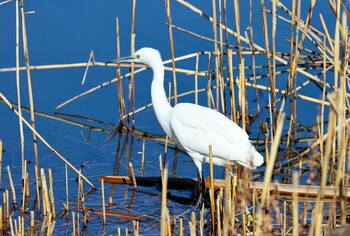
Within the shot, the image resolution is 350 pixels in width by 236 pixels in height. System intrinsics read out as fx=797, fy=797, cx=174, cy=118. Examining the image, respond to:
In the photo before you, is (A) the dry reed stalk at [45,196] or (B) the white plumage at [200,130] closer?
(A) the dry reed stalk at [45,196]

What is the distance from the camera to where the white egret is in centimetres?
479

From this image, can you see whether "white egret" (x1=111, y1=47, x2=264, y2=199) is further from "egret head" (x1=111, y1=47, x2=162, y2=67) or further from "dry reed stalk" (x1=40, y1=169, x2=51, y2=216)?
"dry reed stalk" (x1=40, y1=169, x2=51, y2=216)

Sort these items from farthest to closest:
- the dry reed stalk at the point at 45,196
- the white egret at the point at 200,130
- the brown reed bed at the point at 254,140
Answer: the white egret at the point at 200,130, the dry reed stalk at the point at 45,196, the brown reed bed at the point at 254,140

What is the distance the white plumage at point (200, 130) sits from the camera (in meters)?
4.79

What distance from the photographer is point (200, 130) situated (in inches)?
196

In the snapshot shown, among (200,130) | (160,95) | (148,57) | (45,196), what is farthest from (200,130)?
(45,196)

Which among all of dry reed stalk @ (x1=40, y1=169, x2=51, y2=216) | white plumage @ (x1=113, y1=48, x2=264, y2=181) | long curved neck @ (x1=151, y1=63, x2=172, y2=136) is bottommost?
dry reed stalk @ (x1=40, y1=169, x2=51, y2=216)

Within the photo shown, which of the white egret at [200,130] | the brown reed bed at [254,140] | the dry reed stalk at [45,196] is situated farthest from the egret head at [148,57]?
the dry reed stalk at [45,196]

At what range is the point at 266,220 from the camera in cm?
249

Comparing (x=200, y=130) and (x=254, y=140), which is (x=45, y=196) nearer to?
(x=200, y=130)

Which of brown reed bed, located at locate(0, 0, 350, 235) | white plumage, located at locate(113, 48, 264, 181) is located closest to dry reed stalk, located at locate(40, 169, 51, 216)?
brown reed bed, located at locate(0, 0, 350, 235)

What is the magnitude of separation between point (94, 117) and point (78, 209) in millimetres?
2284

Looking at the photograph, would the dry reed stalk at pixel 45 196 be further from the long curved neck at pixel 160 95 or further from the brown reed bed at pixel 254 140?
the long curved neck at pixel 160 95

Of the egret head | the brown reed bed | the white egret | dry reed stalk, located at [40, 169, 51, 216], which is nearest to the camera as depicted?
the brown reed bed
